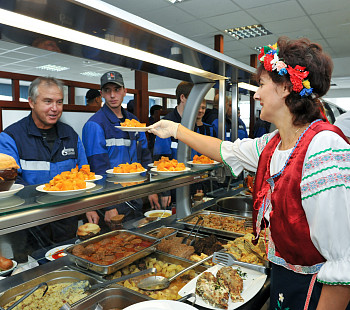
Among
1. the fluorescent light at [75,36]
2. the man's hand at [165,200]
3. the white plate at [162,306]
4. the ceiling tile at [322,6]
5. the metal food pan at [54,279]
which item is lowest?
the metal food pan at [54,279]

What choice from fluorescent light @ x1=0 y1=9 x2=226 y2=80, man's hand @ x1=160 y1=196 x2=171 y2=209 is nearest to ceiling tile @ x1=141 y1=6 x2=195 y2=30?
man's hand @ x1=160 y1=196 x2=171 y2=209

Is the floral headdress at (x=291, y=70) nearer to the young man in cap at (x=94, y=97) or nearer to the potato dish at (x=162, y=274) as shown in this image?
the potato dish at (x=162, y=274)

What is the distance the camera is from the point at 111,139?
303 cm

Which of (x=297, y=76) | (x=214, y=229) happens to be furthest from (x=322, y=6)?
(x=297, y=76)

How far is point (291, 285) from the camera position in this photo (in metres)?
1.30

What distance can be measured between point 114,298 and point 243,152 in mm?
1068

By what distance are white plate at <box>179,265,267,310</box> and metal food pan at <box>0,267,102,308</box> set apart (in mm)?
446

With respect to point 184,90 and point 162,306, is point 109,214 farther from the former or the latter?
point 184,90

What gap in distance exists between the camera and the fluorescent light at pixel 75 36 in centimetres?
107

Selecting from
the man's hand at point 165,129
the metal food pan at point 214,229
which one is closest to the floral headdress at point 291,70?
the man's hand at point 165,129

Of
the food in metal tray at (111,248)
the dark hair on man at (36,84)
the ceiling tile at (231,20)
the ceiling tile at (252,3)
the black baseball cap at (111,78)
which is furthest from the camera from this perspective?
the ceiling tile at (231,20)

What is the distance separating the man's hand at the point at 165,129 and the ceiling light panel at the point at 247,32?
5.34 meters

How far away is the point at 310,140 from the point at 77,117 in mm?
2748

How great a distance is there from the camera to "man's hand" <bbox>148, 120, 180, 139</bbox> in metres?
1.98
